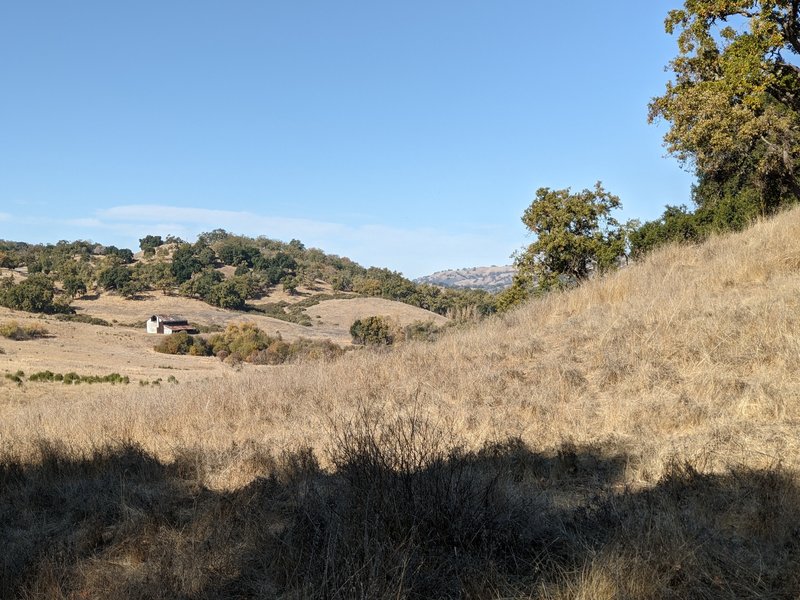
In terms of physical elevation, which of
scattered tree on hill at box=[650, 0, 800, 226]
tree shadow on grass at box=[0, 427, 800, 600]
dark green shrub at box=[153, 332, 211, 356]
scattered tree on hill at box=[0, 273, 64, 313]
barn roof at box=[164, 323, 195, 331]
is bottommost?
dark green shrub at box=[153, 332, 211, 356]

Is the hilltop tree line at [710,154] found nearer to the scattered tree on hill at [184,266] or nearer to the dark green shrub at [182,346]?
the dark green shrub at [182,346]

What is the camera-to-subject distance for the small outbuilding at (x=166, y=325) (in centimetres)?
7075

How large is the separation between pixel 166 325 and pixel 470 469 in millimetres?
71864

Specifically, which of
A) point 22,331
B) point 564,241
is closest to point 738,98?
point 564,241

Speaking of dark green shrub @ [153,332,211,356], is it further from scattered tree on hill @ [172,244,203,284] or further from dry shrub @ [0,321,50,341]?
scattered tree on hill @ [172,244,203,284]

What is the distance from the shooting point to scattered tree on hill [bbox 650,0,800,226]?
617 inches

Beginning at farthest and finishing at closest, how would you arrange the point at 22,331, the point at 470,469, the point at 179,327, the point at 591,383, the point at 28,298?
the point at 28,298 → the point at 179,327 → the point at 22,331 → the point at 591,383 → the point at 470,469

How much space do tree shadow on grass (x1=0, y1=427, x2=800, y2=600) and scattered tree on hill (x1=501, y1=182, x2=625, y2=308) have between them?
20.7 metres

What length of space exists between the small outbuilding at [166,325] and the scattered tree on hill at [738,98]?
61.2 meters

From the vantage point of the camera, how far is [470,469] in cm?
494

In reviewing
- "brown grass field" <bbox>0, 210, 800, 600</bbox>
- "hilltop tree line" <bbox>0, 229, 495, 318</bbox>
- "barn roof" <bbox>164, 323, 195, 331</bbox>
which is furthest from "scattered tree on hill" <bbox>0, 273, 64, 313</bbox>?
"brown grass field" <bbox>0, 210, 800, 600</bbox>

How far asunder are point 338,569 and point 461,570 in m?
0.67

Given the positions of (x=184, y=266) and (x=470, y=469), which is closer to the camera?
(x=470, y=469)

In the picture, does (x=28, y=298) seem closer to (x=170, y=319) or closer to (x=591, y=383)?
(x=170, y=319)
